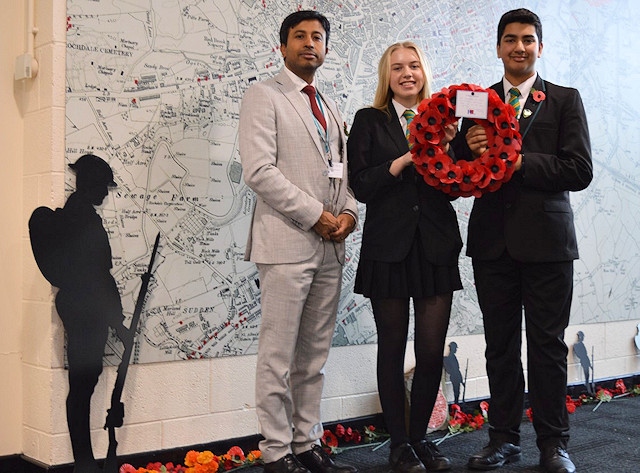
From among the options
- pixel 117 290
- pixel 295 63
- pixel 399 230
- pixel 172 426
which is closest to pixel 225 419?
pixel 172 426

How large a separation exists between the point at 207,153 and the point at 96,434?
1169 millimetres

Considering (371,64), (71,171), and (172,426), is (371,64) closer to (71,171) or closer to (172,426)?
(71,171)

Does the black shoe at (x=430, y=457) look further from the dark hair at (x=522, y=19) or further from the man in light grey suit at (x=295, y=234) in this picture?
the dark hair at (x=522, y=19)

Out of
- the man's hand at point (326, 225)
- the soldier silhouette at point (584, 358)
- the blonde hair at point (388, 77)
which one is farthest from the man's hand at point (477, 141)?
the soldier silhouette at point (584, 358)

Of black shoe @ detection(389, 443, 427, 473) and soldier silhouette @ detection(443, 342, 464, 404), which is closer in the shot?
black shoe @ detection(389, 443, 427, 473)

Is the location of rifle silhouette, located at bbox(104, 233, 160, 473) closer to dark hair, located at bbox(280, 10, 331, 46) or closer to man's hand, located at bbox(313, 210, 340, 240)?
man's hand, located at bbox(313, 210, 340, 240)

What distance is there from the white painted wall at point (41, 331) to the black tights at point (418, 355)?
2.48ft

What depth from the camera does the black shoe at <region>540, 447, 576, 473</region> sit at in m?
2.91

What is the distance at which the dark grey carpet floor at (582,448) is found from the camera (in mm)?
3117

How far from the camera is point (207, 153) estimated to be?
10.5ft

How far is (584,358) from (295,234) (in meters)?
2.73

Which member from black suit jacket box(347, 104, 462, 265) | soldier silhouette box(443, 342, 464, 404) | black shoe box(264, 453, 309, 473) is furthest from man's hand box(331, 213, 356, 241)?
soldier silhouette box(443, 342, 464, 404)

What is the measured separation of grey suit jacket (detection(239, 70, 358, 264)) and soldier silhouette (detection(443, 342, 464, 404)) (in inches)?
52.9

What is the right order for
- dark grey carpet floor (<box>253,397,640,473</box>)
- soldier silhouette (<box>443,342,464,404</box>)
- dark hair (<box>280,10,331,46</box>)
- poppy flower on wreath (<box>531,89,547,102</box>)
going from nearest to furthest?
dark hair (<box>280,10,331,46</box>)
poppy flower on wreath (<box>531,89,547,102</box>)
dark grey carpet floor (<box>253,397,640,473</box>)
soldier silhouette (<box>443,342,464,404</box>)
